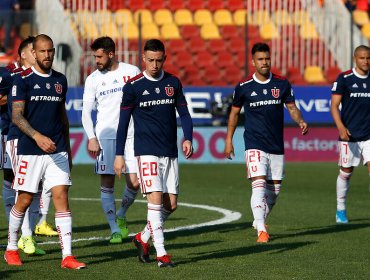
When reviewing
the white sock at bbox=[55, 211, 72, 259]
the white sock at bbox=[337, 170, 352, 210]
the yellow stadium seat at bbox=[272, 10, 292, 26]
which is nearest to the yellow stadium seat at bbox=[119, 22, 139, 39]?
the yellow stadium seat at bbox=[272, 10, 292, 26]

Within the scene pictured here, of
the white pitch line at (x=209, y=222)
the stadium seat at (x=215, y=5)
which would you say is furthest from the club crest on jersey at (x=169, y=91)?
the stadium seat at (x=215, y=5)

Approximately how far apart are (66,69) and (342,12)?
28.2 feet

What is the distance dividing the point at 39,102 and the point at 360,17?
24.8 meters

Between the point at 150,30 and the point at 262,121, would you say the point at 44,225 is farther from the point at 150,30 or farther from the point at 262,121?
the point at 150,30

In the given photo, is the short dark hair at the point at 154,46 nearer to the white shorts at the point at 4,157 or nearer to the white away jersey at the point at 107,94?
the white away jersey at the point at 107,94

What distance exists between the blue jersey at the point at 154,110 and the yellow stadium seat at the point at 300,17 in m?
20.9

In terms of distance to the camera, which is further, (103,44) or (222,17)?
(222,17)

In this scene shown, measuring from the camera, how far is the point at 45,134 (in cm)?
983

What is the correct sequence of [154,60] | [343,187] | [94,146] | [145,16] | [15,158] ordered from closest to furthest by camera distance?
1. [154,60]
2. [15,158]
3. [94,146]
4. [343,187]
5. [145,16]

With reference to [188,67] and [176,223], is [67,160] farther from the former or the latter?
[188,67]

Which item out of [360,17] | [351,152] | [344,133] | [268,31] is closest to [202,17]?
[268,31]

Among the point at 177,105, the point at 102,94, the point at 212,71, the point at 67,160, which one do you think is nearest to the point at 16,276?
the point at 67,160

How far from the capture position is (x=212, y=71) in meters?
29.8

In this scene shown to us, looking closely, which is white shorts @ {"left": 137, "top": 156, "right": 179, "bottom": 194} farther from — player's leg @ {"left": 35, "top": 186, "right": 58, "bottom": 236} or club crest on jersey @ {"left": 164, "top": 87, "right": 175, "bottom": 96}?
player's leg @ {"left": 35, "top": 186, "right": 58, "bottom": 236}
